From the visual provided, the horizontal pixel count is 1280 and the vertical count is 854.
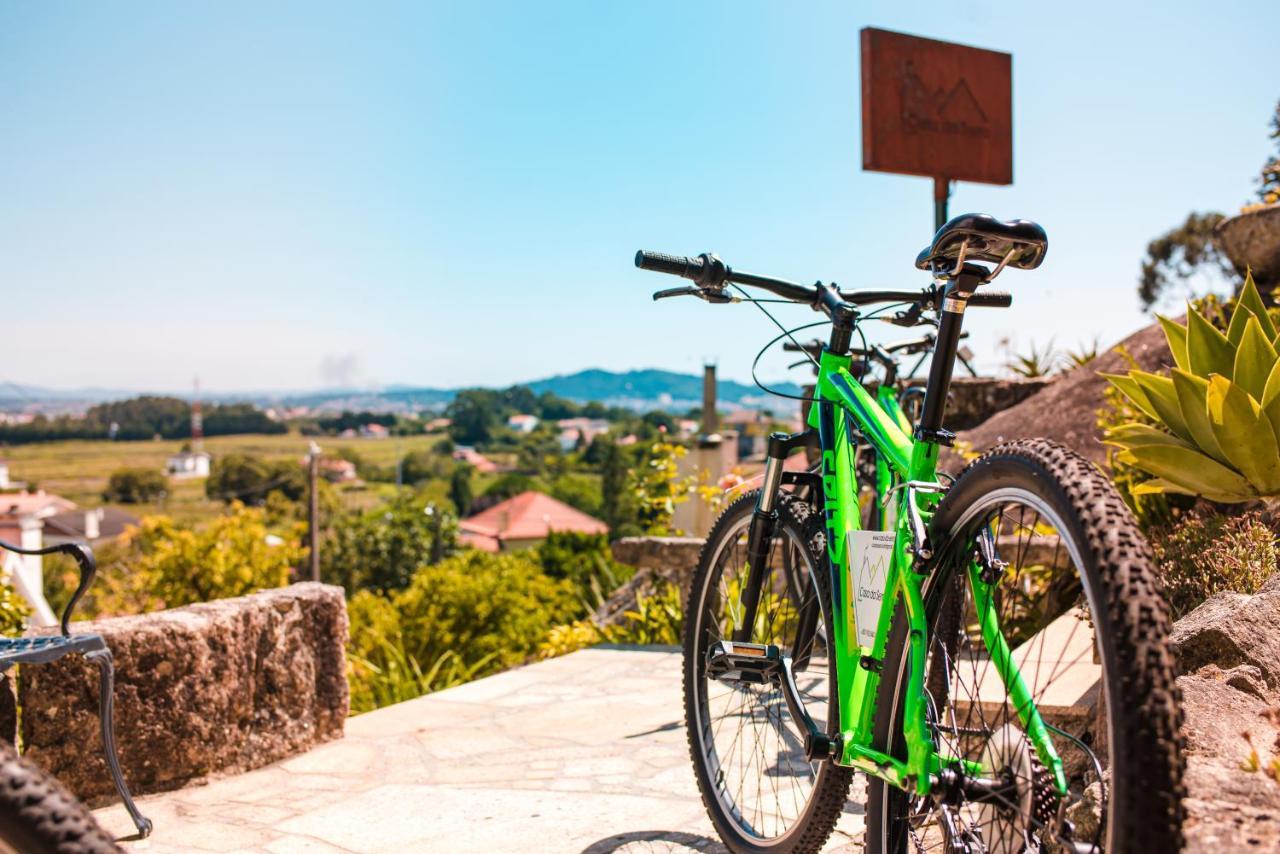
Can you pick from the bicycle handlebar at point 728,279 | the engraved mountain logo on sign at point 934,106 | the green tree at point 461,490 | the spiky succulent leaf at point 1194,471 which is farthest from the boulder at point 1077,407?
the green tree at point 461,490

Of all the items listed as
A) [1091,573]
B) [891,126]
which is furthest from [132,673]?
[891,126]

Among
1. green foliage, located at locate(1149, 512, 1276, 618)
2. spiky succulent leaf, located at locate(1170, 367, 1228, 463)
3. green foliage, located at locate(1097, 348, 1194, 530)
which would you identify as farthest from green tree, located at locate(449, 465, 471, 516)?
spiky succulent leaf, located at locate(1170, 367, 1228, 463)

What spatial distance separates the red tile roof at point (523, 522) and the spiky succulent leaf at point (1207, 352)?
56.4m

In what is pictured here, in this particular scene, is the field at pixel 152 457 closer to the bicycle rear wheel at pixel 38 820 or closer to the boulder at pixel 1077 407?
the boulder at pixel 1077 407

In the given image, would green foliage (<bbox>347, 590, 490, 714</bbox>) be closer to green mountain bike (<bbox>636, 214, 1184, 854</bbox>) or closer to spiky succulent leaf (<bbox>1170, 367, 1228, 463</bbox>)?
green mountain bike (<bbox>636, 214, 1184, 854</bbox>)

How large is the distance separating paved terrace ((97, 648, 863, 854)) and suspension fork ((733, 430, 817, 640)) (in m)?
0.62

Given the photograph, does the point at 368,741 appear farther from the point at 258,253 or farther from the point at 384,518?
the point at 258,253

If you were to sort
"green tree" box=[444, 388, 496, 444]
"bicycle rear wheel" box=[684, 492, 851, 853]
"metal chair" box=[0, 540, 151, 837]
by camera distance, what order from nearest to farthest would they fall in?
"bicycle rear wheel" box=[684, 492, 851, 853]
"metal chair" box=[0, 540, 151, 837]
"green tree" box=[444, 388, 496, 444]

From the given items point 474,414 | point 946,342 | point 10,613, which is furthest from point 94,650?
point 474,414

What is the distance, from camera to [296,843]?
8.83 ft

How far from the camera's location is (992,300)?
2.12 meters

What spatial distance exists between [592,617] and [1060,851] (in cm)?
536

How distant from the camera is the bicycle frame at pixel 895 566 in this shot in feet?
4.92

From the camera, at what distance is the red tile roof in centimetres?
6234
